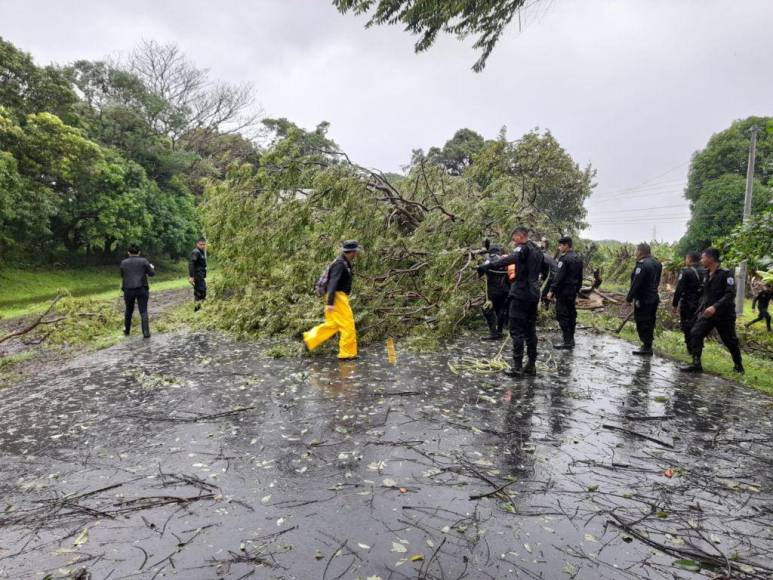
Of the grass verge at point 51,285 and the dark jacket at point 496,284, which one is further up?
the dark jacket at point 496,284

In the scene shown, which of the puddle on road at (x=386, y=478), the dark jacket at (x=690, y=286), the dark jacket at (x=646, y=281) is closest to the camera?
the puddle on road at (x=386, y=478)

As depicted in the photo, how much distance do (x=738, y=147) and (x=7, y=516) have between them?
37.0 meters

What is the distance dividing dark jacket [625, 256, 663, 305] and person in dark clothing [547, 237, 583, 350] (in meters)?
0.85

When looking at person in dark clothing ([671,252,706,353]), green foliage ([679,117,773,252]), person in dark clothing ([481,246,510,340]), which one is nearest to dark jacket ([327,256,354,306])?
person in dark clothing ([481,246,510,340])

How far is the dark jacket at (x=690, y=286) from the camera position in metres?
7.41

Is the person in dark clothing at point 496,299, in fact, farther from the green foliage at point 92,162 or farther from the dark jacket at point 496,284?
the green foliage at point 92,162

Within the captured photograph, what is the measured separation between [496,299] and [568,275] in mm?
1360

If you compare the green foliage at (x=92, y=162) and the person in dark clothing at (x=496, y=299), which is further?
the green foliage at (x=92, y=162)

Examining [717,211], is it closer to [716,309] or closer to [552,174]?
[552,174]

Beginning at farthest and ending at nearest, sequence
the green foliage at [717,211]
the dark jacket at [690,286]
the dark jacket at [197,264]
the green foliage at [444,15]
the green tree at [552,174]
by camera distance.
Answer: the green foliage at [717,211]
the green tree at [552,174]
the dark jacket at [197,264]
the dark jacket at [690,286]
the green foliage at [444,15]

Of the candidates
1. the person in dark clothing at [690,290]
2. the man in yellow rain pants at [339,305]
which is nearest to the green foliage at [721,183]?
the person in dark clothing at [690,290]

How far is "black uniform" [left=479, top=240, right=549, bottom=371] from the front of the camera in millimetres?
6055

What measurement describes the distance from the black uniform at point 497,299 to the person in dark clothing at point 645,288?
203cm

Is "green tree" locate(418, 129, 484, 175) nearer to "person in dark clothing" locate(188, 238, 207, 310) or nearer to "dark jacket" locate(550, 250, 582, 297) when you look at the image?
"person in dark clothing" locate(188, 238, 207, 310)
